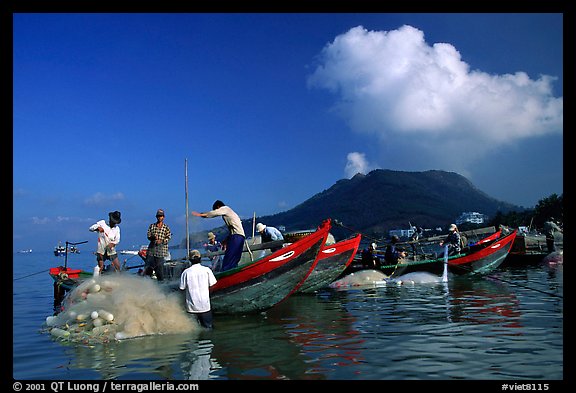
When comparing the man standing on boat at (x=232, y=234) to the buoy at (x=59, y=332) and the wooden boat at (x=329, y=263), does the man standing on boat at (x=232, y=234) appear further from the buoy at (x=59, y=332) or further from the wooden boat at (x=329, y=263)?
the wooden boat at (x=329, y=263)

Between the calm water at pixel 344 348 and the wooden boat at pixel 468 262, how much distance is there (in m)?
8.02

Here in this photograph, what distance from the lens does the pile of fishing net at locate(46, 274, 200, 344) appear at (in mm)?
10711

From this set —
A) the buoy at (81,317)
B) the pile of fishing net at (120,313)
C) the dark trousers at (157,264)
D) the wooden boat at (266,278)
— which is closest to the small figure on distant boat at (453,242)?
the wooden boat at (266,278)

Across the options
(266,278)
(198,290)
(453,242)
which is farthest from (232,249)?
(453,242)

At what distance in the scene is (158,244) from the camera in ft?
46.8

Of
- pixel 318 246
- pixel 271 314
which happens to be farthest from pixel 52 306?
pixel 318 246

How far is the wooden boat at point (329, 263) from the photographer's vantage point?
18.5 meters

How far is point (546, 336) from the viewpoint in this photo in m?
9.42

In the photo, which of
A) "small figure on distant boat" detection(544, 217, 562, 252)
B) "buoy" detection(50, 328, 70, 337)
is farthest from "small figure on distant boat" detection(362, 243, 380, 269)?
"buoy" detection(50, 328, 70, 337)

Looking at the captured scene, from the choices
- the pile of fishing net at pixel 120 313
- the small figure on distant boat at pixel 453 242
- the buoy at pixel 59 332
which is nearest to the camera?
the pile of fishing net at pixel 120 313

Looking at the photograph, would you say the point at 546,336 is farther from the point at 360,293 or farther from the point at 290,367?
the point at 360,293

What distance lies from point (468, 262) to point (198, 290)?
1690cm

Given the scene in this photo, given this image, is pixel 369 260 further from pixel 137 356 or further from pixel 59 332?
pixel 137 356
